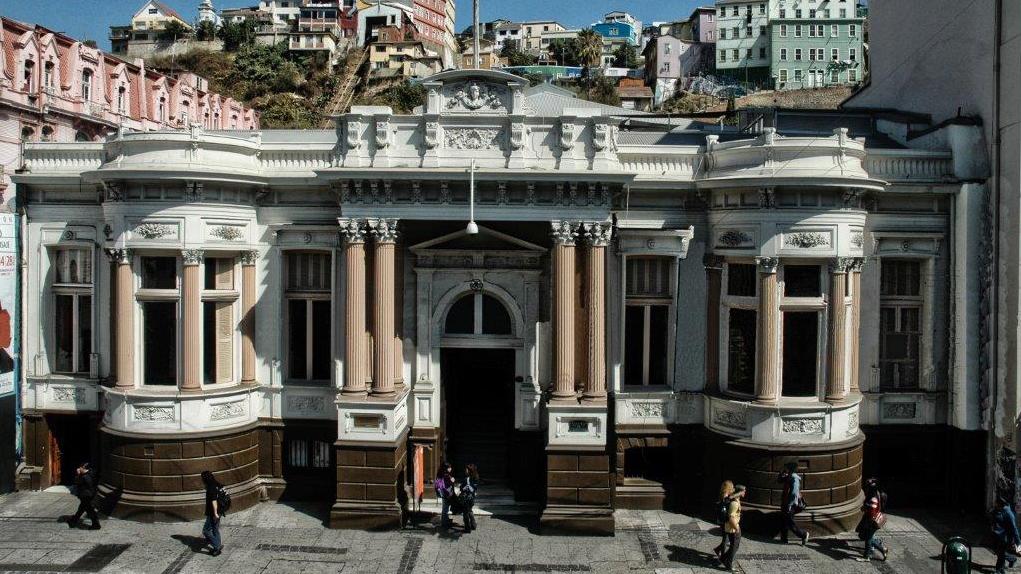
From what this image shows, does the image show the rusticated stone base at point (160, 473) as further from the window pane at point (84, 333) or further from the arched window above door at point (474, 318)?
the arched window above door at point (474, 318)

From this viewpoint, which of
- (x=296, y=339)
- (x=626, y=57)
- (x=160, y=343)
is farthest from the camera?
(x=626, y=57)

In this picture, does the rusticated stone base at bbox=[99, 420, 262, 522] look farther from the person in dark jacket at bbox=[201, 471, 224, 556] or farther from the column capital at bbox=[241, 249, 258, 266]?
the column capital at bbox=[241, 249, 258, 266]

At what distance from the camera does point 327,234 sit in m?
17.1

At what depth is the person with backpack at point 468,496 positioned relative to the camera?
15.4m

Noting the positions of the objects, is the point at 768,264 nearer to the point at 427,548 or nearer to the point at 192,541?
the point at 427,548

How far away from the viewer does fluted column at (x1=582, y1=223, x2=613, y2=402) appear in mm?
16047

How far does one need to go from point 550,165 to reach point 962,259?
936 centimetres

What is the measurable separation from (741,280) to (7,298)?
55.0 feet

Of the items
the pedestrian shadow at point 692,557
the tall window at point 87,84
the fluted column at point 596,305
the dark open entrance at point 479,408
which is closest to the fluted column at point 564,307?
the fluted column at point 596,305

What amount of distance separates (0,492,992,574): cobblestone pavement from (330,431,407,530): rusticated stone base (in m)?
0.27

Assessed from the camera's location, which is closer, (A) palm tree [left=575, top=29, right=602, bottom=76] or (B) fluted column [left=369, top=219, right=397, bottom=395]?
(B) fluted column [left=369, top=219, right=397, bottom=395]

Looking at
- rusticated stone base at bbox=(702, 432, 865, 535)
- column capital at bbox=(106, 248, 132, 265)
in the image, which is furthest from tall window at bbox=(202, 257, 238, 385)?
rusticated stone base at bbox=(702, 432, 865, 535)

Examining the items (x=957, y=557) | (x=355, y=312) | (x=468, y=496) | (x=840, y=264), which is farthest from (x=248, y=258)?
(x=957, y=557)

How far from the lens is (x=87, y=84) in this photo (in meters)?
32.8
